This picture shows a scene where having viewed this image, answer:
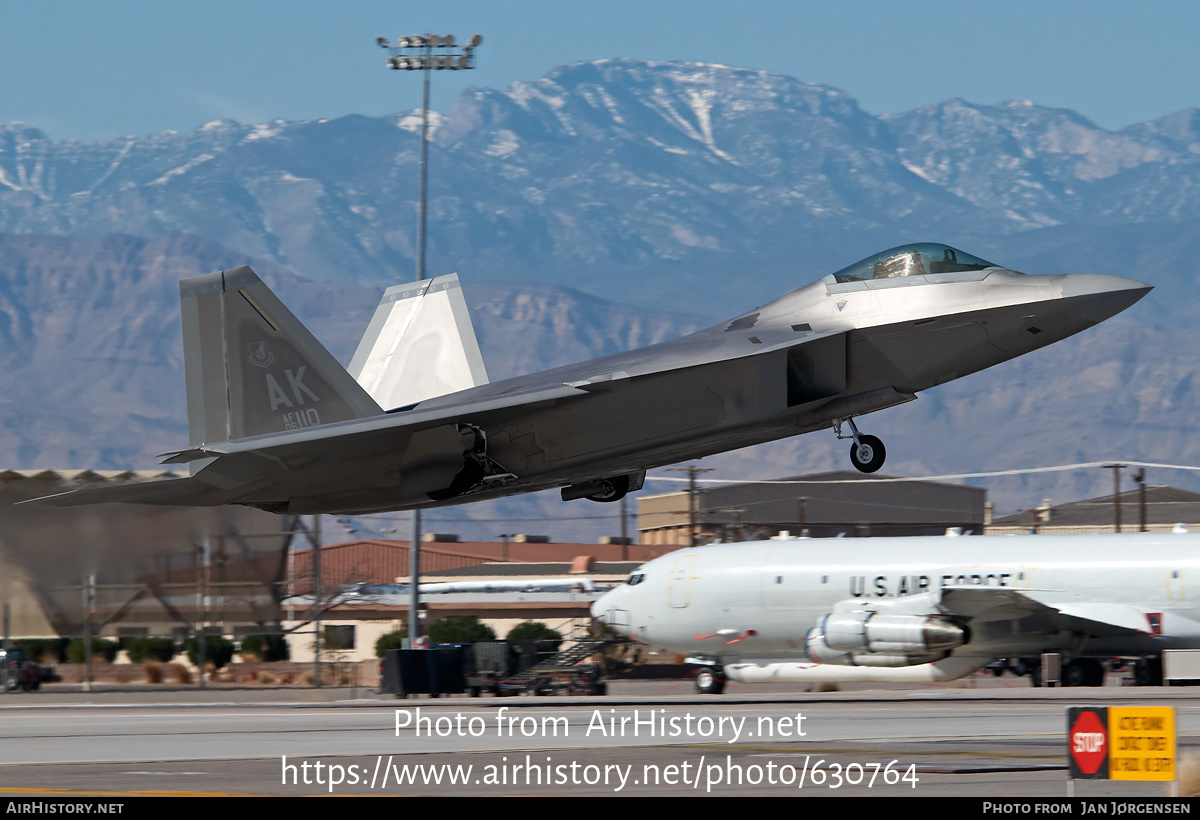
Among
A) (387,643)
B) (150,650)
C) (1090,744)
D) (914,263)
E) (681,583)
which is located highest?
(914,263)

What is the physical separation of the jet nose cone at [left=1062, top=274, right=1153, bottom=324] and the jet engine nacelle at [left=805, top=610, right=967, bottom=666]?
2065 cm

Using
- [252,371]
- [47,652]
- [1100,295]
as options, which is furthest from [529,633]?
[1100,295]

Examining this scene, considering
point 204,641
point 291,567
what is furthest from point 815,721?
point 291,567

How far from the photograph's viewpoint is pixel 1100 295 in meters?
18.8

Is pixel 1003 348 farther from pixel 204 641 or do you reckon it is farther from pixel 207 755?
pixel 204 641

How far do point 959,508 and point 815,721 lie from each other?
120131mm

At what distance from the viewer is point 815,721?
107 feet

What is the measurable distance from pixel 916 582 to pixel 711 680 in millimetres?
7223

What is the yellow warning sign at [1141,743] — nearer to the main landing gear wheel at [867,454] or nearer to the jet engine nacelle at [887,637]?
the main landing gear wheel at [867,454]

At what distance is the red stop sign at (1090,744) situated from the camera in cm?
1617

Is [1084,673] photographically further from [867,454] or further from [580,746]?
[867,454]

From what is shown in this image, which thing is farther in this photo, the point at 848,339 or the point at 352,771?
the point at 352,771

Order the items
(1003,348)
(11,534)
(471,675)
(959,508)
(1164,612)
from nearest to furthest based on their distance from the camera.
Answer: (1003,348)
(11,534)
(1164,612)
(471,675)
(959,508)

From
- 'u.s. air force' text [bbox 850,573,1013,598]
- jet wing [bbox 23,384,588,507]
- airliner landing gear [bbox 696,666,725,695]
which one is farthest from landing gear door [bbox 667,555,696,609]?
jet wing [bbox 23,384,588,507]
